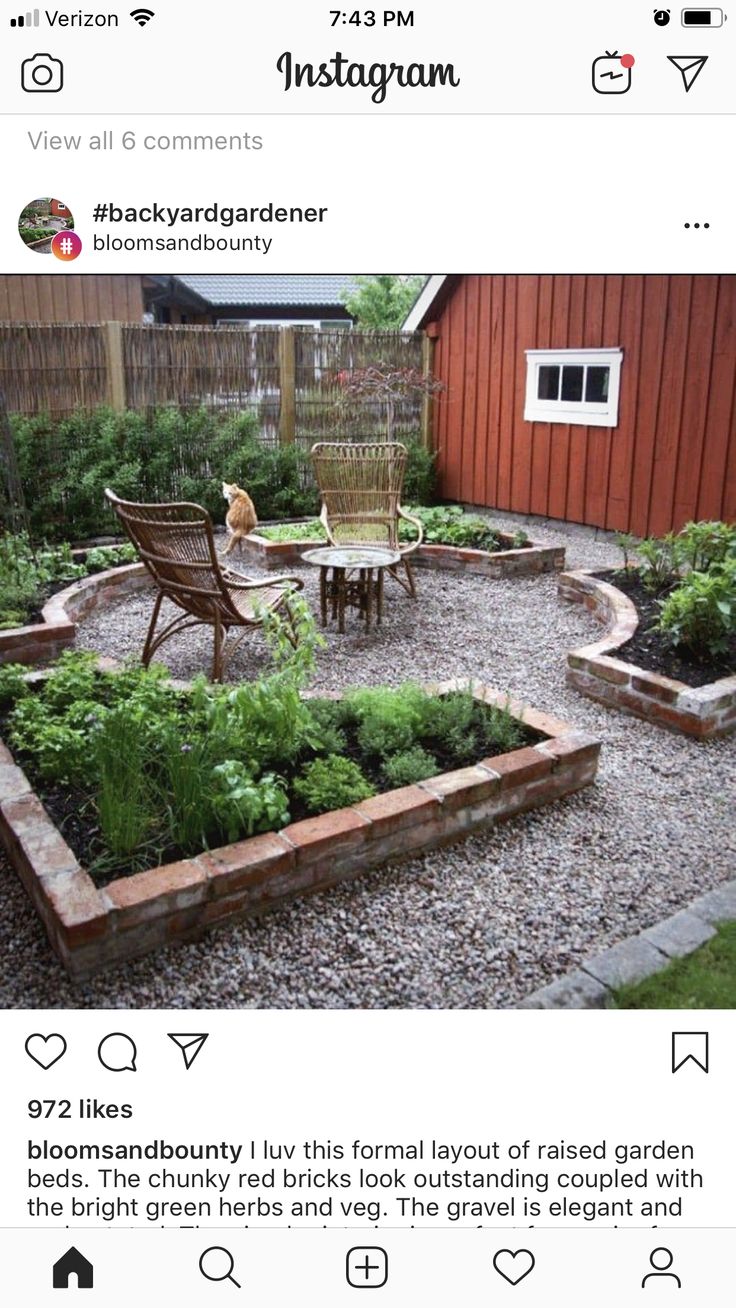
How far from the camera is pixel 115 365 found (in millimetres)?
7984

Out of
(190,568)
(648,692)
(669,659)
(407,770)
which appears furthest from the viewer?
(669,659)

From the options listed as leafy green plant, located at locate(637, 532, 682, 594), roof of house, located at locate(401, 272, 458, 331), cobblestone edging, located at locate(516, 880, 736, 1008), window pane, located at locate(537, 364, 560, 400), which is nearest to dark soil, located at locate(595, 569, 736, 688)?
leafy green plant, located at locate(637, 532, 682, 594)

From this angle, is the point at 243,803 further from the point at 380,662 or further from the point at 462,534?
the point at 462,534

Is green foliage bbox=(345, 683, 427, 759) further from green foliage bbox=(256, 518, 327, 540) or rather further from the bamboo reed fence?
the bamboo reed fence

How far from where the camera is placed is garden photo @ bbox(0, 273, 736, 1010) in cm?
235

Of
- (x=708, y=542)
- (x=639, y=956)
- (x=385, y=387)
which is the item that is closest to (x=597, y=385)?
(x=385, y=387)

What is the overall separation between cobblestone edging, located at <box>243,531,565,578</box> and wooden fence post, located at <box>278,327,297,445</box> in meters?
2.26

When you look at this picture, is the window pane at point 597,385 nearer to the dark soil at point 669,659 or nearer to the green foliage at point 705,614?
the dark soil at point 669,659

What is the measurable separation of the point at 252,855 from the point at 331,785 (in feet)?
1.39

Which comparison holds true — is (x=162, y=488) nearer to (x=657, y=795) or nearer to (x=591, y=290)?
Answer: (x=591, y=290)

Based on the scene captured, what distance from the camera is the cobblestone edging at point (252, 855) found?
2.25 m
